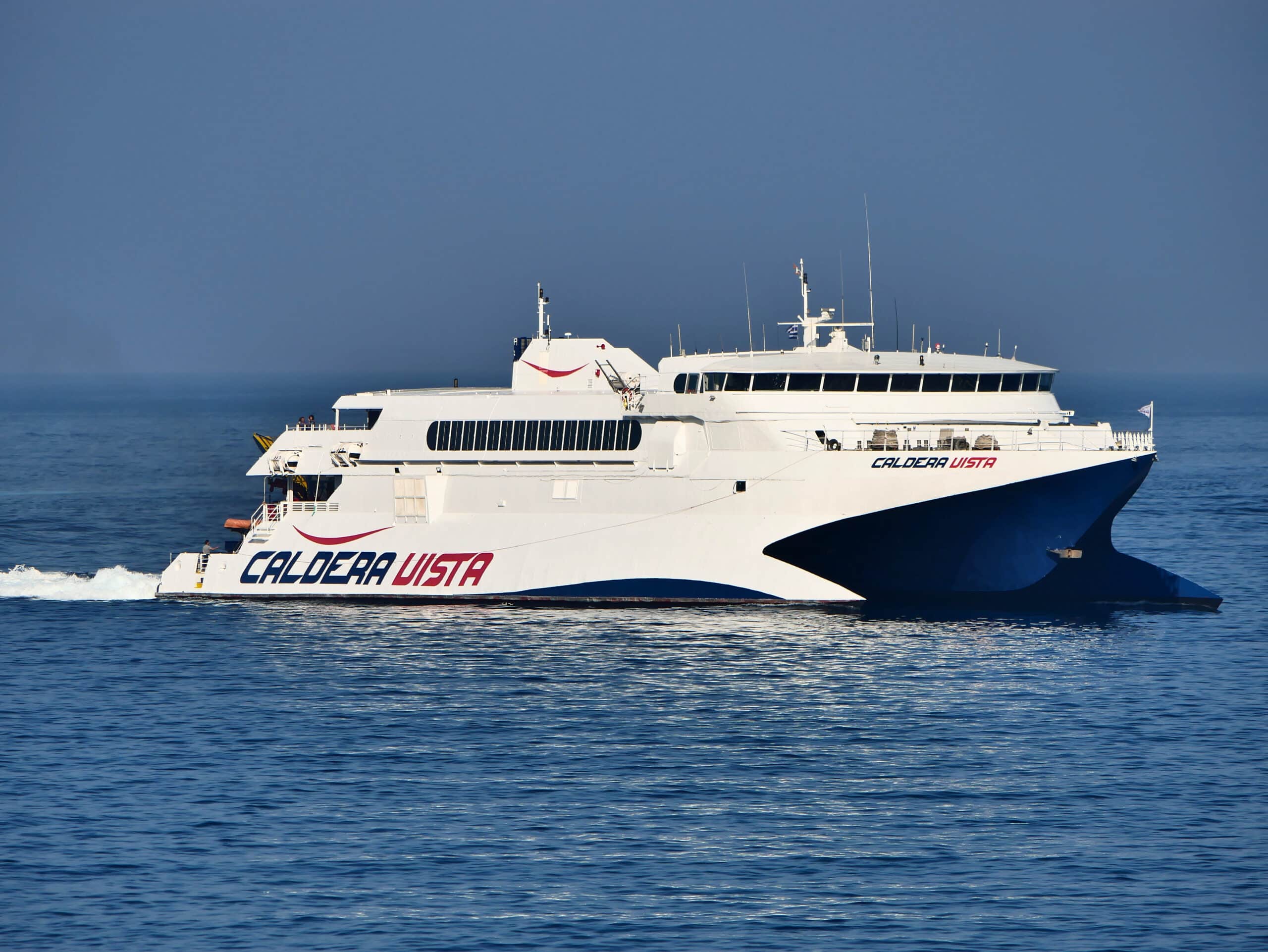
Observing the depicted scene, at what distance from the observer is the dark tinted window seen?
1380 inches

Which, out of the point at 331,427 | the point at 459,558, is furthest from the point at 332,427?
the point at 459,558

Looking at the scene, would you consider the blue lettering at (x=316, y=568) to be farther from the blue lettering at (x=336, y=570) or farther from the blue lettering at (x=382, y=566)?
the blue lettering at (x=382, y=566)

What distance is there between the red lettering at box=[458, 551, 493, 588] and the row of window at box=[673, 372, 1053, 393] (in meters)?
6.49

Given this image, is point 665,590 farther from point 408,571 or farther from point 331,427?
point 331,427

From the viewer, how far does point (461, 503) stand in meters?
36.7

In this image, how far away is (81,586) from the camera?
3991 cm

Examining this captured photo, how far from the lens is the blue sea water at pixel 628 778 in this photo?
18.2m

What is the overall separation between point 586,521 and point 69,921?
1871cm

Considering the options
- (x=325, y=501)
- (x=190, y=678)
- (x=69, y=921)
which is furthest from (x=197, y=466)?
(x=69, y=921)

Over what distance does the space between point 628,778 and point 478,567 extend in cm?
1408

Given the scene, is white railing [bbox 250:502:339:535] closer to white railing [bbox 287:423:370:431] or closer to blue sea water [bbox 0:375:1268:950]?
blue sea water [bbox 0:375:1268:950]

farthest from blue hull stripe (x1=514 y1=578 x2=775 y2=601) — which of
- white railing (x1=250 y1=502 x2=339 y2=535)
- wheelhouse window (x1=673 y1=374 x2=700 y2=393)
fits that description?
white railing (x1=250 y1=502 x2=339 y2=535)

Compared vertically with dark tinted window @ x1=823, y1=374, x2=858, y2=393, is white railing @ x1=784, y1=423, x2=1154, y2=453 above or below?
below

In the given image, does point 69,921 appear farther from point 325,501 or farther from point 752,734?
point 325,501
